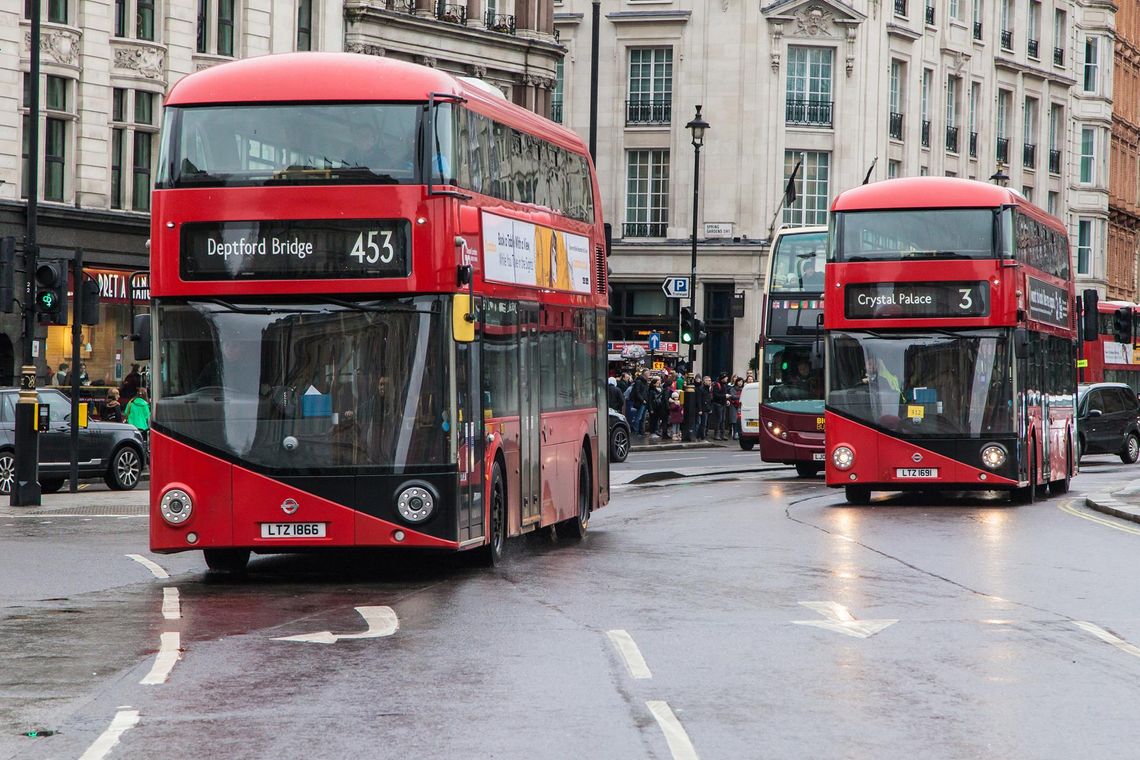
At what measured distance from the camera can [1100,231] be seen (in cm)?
8700

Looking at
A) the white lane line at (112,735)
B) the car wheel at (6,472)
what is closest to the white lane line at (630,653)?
the white lane line at (112,735)

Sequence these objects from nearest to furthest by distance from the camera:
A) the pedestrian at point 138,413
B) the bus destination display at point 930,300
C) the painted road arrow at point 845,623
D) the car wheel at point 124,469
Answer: the painted road arrow at point 845,623, the bus destination display at point 930,300, the car wheel at point 124,469, the pedestrian at point 138,413

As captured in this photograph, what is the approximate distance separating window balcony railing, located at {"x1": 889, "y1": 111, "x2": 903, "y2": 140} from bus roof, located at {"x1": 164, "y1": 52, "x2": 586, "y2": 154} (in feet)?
179

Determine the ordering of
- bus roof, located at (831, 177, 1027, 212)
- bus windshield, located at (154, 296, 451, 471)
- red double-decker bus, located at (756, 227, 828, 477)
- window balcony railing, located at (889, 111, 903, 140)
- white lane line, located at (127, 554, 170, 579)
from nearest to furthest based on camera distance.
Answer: bus windshield, located at (154, 296, 451, 471) < white lane line, located at (127, 554, 170, 579) < bus roof, located at (831, 177, 1027, 212) < red double-decker bus, located at (756, 227, 828, 477) < window balcony railing, located at (889, 111, 903, 140)

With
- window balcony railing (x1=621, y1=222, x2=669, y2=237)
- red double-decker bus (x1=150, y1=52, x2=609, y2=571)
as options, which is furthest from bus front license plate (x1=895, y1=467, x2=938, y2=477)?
window balcony railing (x1=621, y1=222, x2=669, y2=237)

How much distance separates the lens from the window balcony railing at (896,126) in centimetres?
6888

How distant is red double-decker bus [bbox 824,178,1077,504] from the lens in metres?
25.7

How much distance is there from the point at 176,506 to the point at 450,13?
4152cm

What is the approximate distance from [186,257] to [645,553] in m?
5.67

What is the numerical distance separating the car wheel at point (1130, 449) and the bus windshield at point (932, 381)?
21.5 metres

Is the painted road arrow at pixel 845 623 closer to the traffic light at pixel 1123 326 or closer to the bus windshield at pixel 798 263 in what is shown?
the bus windshield at pixel 798 263

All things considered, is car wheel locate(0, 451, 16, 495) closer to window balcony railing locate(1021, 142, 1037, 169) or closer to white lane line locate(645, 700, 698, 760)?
white lane line locate(645, 700, 698, 760)

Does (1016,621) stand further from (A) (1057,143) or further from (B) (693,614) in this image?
(A) (1057,143)

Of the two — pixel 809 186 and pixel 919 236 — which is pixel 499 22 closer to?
pixel 809 186
